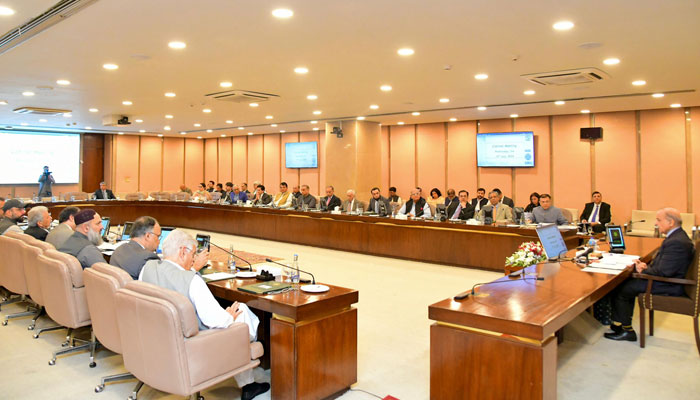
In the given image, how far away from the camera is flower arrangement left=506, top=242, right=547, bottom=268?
15.5 ft

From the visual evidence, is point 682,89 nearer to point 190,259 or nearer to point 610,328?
point 610,328

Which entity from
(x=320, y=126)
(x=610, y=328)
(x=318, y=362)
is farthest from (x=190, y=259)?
(x=320, y=126)

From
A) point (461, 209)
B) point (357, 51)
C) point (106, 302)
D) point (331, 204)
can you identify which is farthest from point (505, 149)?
point (106, 302)

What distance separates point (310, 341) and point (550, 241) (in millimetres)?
2875

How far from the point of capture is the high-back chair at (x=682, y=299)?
4.13 meters

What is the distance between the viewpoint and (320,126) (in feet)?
46.0

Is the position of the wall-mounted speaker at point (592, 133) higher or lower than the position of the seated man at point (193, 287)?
higher

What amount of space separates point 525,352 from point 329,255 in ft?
22.5

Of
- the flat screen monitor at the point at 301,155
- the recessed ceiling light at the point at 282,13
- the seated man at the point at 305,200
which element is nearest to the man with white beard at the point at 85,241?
the recessed ceiling light at the point at 282,13

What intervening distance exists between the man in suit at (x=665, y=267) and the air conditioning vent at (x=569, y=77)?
2786mm

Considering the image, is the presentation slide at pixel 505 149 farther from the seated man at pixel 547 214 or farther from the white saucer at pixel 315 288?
the white saucer at pixel 315 288

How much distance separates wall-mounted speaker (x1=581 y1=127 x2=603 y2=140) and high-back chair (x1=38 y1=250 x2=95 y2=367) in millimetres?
10358

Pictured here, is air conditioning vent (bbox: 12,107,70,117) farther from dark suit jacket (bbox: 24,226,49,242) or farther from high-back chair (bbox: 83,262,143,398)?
high-back chair (bbox: 83,262,143,398)

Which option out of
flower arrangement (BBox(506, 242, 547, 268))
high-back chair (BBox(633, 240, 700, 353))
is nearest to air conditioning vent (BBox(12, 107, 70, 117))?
flower arrangement (BBox(506, 242, 547, 268))
